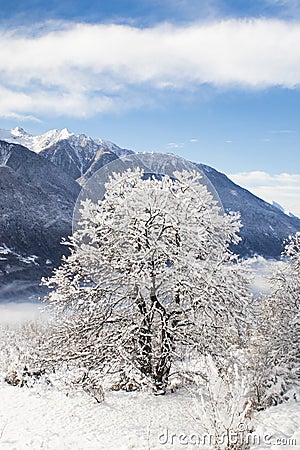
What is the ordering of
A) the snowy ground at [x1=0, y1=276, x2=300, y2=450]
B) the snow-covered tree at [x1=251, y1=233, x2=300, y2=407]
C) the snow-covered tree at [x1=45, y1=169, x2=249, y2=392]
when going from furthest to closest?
the snow-covered tree at [x1=251, y1=233, x2=300, y2=407] → the snow-covered tree at [x1=45, y1=169, x2=249, y2=392] → the snowy ground at [x1=0, y1=276, x2=300, y2=450]

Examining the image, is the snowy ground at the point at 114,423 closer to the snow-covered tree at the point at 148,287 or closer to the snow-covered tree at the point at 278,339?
the snow-covered tree at the point at 148,287

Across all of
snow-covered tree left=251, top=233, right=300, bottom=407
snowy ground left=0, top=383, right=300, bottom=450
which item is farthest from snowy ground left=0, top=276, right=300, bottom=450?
snow-covered tree left=251, top=233, right=300, bottom=407

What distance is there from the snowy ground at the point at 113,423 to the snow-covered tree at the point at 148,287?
116cm

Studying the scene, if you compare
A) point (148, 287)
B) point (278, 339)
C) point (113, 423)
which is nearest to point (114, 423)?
point (113, 423)

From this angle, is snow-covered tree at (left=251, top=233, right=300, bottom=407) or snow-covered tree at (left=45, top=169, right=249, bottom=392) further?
snow-covered tree at (left=251, top=233, right=300, bottom=407)

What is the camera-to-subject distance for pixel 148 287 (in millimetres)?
12961

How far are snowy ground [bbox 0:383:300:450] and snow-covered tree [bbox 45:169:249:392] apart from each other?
116 cm

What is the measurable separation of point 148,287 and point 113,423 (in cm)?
433

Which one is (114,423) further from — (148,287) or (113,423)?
(148,287)

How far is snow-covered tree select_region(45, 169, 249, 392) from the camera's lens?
40.0 feet

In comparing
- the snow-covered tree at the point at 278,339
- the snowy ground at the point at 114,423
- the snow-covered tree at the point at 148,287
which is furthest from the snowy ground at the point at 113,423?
the snow-covered tree at the point at 278,339

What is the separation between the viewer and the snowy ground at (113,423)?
7875mm

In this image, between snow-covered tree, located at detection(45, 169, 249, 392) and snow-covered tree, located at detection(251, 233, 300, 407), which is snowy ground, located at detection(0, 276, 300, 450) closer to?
snow-covered tree, located at detection(45, 169, 249, 392)

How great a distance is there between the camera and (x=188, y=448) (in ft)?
24.6
